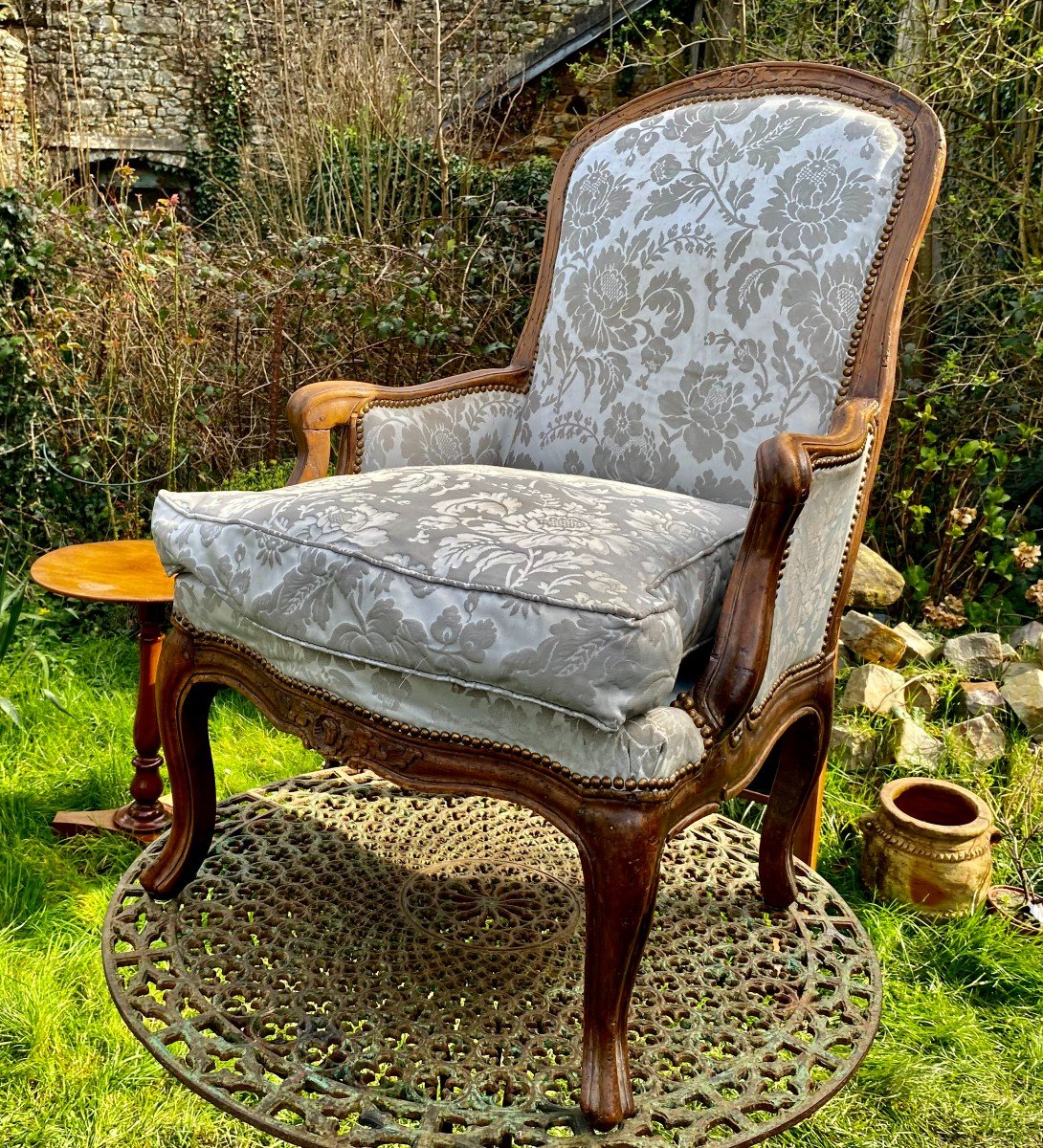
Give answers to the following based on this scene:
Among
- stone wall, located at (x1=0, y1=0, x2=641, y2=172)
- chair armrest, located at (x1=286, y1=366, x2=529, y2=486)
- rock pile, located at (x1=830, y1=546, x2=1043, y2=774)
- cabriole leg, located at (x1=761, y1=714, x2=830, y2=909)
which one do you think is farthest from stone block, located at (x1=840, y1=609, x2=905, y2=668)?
stone wall, located at (x1=0, y1=0, x2=641, y2=172)

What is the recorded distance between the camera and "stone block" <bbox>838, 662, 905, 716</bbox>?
8.04ft

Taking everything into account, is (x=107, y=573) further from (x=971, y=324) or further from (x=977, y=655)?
(x=971, y=324)

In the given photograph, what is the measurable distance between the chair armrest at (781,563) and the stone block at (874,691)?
1.01 m

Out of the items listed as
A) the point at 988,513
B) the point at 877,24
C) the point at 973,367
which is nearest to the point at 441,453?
the point at 988,513

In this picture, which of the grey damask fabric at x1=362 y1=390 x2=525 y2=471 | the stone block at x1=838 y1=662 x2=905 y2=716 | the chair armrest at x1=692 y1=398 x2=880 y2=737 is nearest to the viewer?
the chair armrest at x1=692 y1=398 x2=880 y2=737

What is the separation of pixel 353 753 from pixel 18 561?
236 cm

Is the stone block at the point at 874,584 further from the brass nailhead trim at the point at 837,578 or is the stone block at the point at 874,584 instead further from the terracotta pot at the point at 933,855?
the brass nailhead trim at the point at 837,578

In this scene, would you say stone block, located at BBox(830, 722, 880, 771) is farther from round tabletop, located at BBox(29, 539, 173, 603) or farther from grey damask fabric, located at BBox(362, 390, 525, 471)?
round tabletop, located at BBox(29, 539, 173, 603)

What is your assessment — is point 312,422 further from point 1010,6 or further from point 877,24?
point 877,24

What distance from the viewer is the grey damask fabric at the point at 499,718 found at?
1153mm

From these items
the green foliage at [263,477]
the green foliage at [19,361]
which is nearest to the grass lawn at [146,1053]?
the green foliage at [263,477]

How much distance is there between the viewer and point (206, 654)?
4.89 feet

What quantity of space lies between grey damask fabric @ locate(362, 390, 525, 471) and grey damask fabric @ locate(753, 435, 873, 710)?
67cm

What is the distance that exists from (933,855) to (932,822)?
152mm
